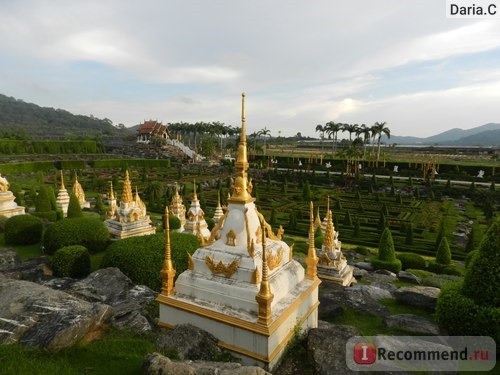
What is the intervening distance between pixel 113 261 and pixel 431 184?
50.4m

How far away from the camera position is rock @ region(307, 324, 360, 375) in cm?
696

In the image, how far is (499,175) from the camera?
54.5 metres

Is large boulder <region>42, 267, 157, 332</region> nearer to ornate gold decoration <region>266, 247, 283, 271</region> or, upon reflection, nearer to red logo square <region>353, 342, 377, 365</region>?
ornate gold decoration <region>266, 247, 283, 271</region>

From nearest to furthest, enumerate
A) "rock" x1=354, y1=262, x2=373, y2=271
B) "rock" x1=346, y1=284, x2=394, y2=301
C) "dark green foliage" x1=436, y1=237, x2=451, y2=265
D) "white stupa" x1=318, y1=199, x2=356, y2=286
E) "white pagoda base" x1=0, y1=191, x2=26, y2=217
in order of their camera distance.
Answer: "rock" x1=346, y1=284, x2=394, y2=301 → "white stupa" x1=318, y1=199, x2=356, y2=286 → "rock" x1=354, y1=262, x2=373, y2=271 → "dark green foliage" x1=436, y1=237, x2=451, y2=265 → "white pagoda base" x1=0, y1=191, x2=26, y2=217

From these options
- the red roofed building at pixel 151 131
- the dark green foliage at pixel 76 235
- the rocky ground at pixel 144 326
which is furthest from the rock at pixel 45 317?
the red roofed building at pixel 151 131

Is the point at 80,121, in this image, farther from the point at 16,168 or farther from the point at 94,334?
the point at 94,334

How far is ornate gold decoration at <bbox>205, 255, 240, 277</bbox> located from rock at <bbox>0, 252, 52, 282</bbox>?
8331mm

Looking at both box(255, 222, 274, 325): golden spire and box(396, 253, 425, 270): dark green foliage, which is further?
box(396, 253, 425, 270): dark green foliage

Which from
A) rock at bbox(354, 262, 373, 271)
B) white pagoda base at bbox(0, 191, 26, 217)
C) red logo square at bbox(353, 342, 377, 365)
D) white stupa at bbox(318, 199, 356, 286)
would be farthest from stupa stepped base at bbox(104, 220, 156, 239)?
red logo square at bbox(353, 342, 377, 365)

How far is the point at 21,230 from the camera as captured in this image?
18.2 metres

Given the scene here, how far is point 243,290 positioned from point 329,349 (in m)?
2.23

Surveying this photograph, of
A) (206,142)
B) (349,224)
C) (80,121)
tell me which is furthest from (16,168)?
(80,121)

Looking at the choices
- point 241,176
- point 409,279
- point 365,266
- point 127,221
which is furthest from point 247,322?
point 127,221

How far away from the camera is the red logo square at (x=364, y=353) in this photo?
707 cm
